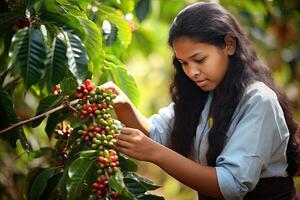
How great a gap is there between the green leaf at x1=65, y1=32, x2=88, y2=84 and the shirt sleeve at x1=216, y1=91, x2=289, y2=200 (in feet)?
1.97

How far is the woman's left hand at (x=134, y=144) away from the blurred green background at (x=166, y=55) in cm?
116

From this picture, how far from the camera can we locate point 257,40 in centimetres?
466

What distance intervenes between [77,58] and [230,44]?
0.74 m

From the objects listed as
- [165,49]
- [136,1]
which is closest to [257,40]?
[165,49]

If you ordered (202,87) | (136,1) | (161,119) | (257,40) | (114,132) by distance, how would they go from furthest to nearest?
(257,40) < (136,1) < (161,119) < (202,87) < (114,132)

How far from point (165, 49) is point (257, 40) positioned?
0.94m

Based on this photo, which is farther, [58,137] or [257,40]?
[257,40]

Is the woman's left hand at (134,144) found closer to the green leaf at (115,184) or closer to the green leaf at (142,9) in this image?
the green leaf at (115,184)

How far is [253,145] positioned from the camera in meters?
2.10

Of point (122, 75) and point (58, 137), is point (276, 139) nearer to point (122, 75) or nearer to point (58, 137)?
point (122, 75)

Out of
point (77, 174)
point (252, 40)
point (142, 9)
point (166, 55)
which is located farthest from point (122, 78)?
point (166, 55)

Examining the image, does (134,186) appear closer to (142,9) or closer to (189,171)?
(189,171)

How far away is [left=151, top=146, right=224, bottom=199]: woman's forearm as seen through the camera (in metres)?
2.02

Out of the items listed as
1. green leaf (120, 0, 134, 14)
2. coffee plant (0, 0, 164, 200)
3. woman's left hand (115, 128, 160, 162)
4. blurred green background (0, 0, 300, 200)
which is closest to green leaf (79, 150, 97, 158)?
coffee plant (0, 0, 164, 200)
